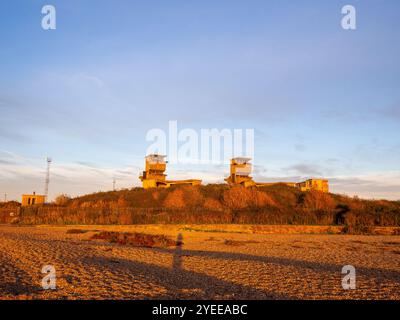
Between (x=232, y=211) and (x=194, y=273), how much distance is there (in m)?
25.0

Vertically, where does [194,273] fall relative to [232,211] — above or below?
below

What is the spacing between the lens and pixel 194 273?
1081 centimetres

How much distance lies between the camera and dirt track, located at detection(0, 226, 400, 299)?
7.99 meters

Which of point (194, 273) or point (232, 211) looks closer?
point (194, 273)

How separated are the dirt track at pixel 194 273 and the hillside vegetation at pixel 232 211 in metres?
15.3

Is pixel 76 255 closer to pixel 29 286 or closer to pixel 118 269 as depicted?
pixel 118 269

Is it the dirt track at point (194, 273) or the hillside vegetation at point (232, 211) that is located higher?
the hillside vegetation at point (232, 211)

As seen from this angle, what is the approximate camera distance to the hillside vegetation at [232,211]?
31984 mm

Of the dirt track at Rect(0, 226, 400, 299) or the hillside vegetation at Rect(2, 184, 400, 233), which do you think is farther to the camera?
the hillside vegetation at Rect(2, 184, 400, 233)

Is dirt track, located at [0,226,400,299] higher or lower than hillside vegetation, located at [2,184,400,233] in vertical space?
lower

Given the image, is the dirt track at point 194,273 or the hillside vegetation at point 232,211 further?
the hillside vegetation at point 232,211

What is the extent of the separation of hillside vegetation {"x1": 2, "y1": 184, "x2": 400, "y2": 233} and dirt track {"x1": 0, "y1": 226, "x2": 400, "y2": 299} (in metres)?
15.3

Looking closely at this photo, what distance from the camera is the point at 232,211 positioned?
35531 mm
